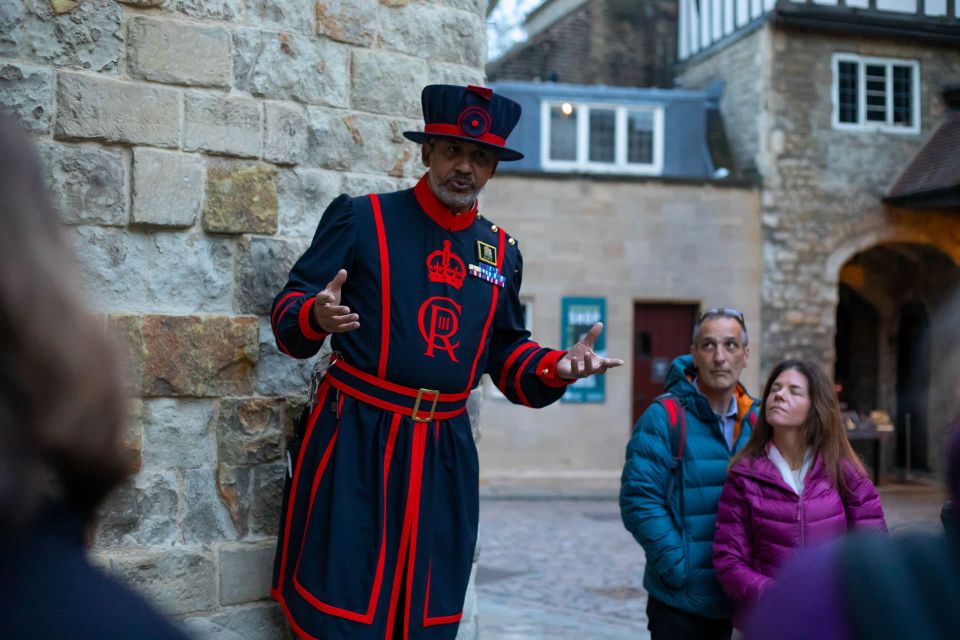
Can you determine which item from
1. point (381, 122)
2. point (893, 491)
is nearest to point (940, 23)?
point (893, 491)

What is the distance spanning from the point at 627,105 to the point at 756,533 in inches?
525

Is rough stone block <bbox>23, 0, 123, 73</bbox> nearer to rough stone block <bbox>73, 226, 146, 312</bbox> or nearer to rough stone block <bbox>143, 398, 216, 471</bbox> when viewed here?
rough stone block <bbox>73, 226, 146, 312</bbox>

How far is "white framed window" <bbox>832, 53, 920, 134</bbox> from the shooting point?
15.5 metres

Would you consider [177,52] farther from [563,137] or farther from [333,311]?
[563,137]

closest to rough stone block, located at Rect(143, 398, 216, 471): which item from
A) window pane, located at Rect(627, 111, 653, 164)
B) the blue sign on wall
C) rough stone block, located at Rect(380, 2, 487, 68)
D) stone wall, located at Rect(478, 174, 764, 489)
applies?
rough stone block, located at Rect(380, 2, 487, 68)

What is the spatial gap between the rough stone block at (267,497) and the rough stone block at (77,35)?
4.37 feet

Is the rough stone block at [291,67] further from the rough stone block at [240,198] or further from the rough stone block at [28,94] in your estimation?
the rough stone block at [28,94]

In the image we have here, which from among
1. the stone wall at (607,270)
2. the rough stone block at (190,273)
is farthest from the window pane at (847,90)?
the rough stone block at (190,273)

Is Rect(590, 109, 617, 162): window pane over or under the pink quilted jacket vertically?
over

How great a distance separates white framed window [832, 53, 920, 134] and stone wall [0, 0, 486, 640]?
13.0 meters

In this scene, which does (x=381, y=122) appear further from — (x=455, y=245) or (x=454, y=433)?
(x=454, y=433)

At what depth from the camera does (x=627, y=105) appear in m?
16.2

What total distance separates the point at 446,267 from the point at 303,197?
767 millimetres

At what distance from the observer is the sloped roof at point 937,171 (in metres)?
14.4
